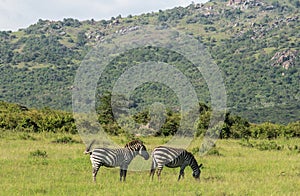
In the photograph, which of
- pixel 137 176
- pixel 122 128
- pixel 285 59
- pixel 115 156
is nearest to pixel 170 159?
pixel 137 176

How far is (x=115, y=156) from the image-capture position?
13.8m

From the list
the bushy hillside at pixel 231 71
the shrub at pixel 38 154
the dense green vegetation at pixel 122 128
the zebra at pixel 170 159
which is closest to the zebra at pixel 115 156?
the zebra at pixel 170 159

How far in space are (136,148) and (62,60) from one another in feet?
488

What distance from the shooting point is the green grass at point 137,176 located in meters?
12.4

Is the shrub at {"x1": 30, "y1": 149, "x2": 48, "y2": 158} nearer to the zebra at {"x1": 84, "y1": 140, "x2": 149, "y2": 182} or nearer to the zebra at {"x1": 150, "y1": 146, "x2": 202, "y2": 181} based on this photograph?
the zebra at {"x1": 84, "y1": 140, "x2": 149, "y2": 182}

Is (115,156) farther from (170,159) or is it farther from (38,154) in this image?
(38,154)

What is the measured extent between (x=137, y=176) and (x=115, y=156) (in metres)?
1.53

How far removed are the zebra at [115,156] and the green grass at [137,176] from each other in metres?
0.44

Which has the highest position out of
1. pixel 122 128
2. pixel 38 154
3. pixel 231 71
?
pixel 231 71

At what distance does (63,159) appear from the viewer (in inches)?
704

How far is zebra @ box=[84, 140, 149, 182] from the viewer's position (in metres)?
13.5

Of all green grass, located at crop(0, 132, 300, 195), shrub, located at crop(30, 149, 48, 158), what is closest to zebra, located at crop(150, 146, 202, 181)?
green grass, located at crop(0, 132, 300, 195)

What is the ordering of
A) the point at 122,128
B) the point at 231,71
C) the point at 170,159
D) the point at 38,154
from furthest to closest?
the point at 231,71 → the point at 122,128 → the point at 38,154 → the point at 170,159

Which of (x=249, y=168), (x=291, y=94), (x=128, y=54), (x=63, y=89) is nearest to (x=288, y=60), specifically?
(x=291, y=94)
